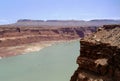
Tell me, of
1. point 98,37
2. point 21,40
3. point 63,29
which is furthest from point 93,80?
point 63,29

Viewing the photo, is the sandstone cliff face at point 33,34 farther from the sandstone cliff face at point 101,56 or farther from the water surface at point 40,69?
the sandstone cliff face at point 101,56

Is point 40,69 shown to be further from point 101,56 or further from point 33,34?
point 33,34

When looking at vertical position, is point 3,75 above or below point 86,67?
below

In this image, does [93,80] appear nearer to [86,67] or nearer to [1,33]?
[86,67]

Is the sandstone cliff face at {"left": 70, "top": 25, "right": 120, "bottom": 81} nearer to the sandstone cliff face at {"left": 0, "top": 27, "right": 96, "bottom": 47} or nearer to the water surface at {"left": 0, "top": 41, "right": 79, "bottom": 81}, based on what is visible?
the water surface at {"left": 0, "top": 41, "right": 79, "bottom": 81}

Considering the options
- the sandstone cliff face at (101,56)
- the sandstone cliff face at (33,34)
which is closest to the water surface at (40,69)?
the sandstone cliff face at (101,56)

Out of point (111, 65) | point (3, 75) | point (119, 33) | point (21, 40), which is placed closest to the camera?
point (111, 65)

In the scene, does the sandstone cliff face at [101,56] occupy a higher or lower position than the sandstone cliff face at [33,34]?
higher

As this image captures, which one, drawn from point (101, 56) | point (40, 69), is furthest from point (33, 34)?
point (101, 56)
